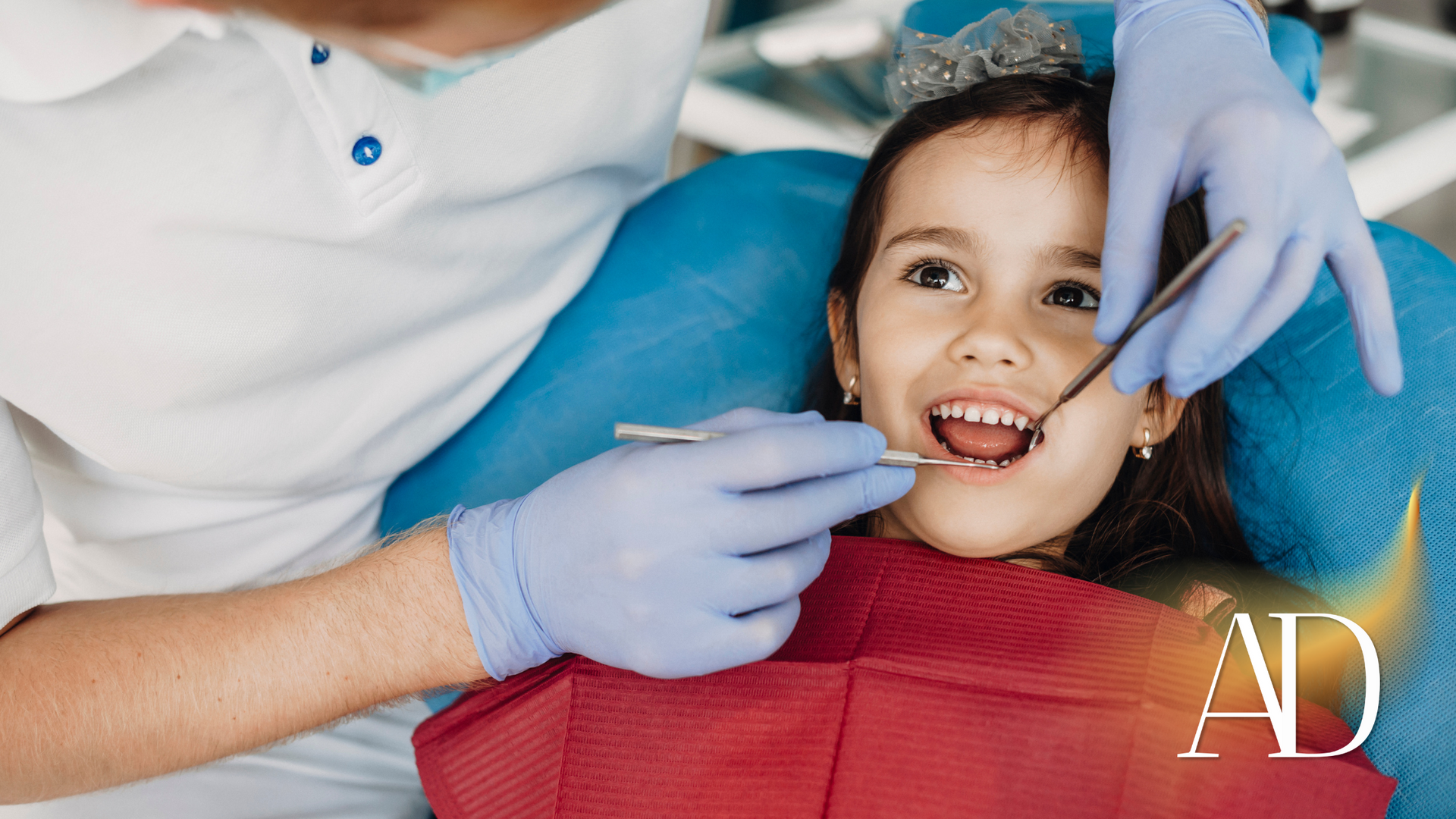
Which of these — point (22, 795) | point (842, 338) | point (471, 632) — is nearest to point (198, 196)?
point (471, 632)

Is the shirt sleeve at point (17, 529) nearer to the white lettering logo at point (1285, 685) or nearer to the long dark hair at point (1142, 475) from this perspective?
the long dark hair at point (1142, 475)

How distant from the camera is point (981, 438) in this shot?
108 cm

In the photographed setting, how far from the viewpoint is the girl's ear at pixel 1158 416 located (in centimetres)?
114

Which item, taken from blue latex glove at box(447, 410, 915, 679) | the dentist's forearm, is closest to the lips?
blue latex glove at box(447, 410, 915, 679)

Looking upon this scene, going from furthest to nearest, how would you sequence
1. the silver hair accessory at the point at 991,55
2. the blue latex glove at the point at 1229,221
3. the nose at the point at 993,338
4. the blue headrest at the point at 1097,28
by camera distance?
the blue headrest at the point at 1097,28, the silver hair accessory at the point at 991,55, the nose at the point at 993,338, the blue latex glove at the point at 1229,221

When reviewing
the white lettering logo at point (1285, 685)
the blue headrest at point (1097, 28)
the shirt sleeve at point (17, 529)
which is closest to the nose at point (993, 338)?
the white lettering logo at point (1285, 685)

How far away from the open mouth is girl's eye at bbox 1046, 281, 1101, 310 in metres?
0.16

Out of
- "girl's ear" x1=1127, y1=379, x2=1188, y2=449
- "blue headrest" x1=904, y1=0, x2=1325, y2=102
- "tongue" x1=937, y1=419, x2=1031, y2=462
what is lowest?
"girl's ear" x1=1127, y1=379, x2=1188, y2=449

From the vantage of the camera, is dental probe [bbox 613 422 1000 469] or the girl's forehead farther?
the girl's forehead

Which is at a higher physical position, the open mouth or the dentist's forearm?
the open mouth

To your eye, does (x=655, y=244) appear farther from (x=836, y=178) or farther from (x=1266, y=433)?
(x=1266, y=433)

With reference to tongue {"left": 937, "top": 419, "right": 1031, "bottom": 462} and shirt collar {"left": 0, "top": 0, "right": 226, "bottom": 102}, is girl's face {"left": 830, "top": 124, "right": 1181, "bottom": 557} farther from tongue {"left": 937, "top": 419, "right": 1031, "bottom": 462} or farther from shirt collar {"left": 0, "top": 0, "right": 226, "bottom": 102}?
shirt collar {"left": 0, "top": 0, "right": 226, "bottom": 102}

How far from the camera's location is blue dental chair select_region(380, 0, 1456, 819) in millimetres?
1059

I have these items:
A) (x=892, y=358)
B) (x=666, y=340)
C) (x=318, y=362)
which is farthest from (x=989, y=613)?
(x=318, y=362)
